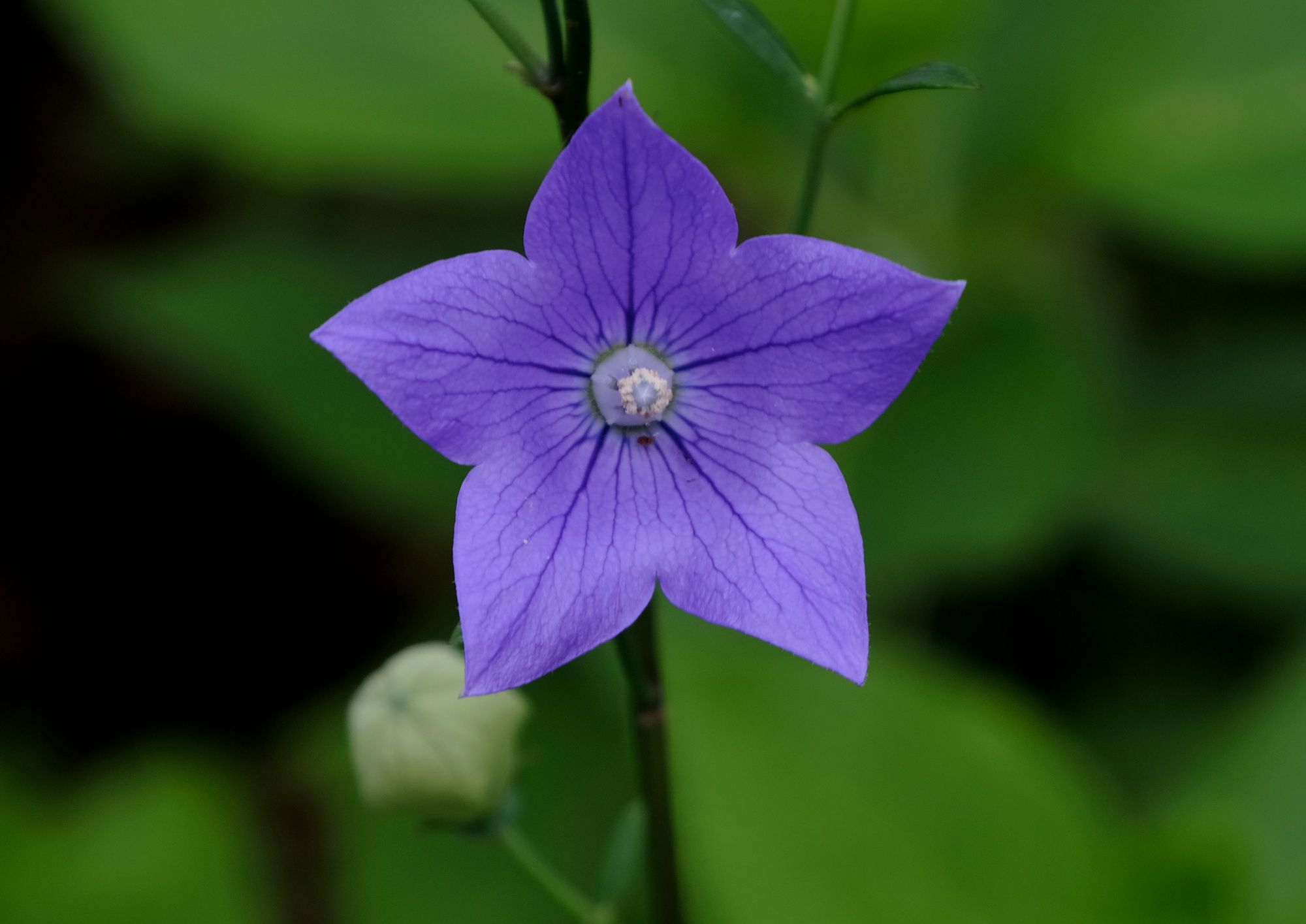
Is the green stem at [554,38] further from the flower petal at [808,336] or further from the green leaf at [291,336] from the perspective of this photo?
the green leaf at [291,336]

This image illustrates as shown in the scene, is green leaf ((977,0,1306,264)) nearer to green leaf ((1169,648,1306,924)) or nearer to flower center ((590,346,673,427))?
green leaf ((1169,648,1306,924))

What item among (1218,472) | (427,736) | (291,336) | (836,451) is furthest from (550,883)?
(1218,472)

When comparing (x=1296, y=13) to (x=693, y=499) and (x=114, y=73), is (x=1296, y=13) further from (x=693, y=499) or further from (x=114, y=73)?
(x=114, y=73)

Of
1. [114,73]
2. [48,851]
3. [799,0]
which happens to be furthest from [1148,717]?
[114,73]

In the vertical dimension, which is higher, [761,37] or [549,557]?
[761,37]

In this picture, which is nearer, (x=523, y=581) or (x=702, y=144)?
(x=523, y=581)

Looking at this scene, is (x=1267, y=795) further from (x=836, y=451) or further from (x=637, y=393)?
(x=637, y=393)
